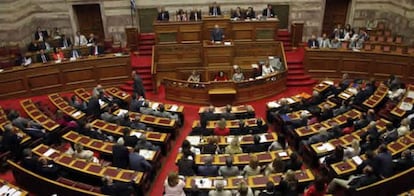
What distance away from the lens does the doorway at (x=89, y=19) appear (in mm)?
17172

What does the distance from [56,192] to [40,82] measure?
715cm

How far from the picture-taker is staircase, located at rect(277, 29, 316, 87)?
579 inches

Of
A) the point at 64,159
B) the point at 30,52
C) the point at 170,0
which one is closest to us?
the point at 64,159

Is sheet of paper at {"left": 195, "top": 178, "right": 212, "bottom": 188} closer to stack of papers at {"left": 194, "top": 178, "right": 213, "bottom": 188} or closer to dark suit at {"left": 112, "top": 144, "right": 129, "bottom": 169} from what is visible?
stack of papers at {"left": 194, "top": 178, "right": 213, "bottom": 188}

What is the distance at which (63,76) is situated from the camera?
14.3 m

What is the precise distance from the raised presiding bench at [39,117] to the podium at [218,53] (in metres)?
6.22

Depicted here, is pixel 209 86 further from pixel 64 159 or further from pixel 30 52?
pixel 30 52

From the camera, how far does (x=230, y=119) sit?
11.0 m

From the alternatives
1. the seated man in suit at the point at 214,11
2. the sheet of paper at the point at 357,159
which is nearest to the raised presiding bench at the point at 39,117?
the sheet of paper at the point at 357,159

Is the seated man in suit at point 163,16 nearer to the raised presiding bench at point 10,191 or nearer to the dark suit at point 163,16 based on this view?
the dark suit at point 163,16

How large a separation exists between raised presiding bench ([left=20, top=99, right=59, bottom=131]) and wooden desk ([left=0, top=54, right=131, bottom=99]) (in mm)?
2252

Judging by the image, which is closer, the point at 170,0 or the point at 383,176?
the point at 383,176

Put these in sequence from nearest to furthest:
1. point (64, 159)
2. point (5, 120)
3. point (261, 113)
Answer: point (64, 159) → point (5, 120) → point (261, 113)

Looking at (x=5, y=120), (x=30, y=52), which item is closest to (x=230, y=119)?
(x=5, y=120)
